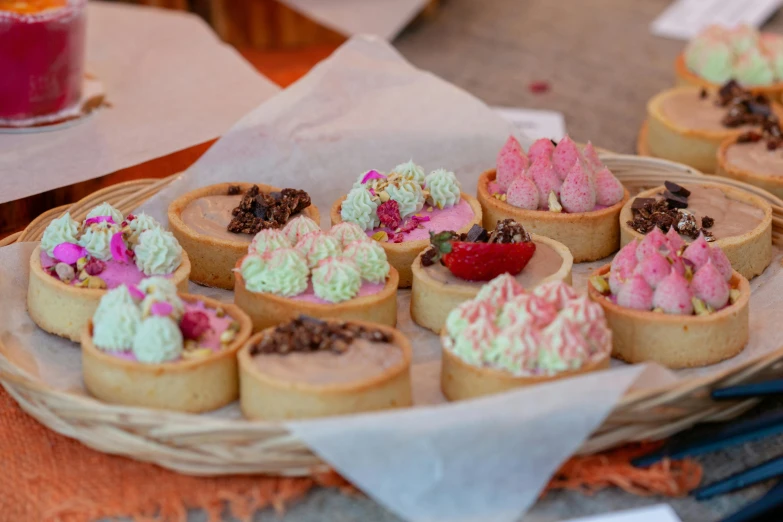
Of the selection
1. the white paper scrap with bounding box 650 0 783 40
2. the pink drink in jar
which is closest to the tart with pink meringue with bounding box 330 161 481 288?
the pink drink in jar

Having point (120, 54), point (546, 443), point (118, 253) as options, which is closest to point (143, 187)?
point (118, 253)

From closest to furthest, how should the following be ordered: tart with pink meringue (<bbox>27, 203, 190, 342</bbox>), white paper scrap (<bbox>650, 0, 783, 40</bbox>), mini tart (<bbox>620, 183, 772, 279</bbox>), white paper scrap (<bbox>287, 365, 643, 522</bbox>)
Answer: white paper scrap (<bbox>287, 365, 643, 522</bbox>), tart with pink meringue (<bbox>27, 203, 190, 342</bbox>), mini tart (<bbox>620, 183, 772, 279</bbox>), white paper scrap (<bbox>650, 0, 783, 40</bbox>)

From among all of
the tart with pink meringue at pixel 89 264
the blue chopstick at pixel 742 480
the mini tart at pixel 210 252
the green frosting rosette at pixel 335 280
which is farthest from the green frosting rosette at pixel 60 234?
the blue chopstick at pixel 742 480

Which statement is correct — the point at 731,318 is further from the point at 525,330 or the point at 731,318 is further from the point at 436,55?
the point at 436,55

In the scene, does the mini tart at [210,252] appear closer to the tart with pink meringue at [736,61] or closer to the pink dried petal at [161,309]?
the pink dried petal at [161,309]

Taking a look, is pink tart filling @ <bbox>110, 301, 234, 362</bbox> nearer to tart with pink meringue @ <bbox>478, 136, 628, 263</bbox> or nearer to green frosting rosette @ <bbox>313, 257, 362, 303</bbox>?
green frosting rosette @ <bbox>313, 257, 362, 303</bbox>

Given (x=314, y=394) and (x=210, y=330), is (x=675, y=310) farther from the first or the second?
(x=210, y=330)

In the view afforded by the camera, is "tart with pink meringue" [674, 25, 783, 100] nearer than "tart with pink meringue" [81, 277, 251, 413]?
No
